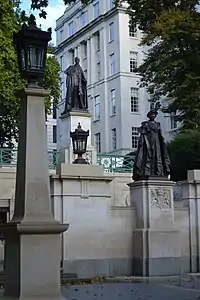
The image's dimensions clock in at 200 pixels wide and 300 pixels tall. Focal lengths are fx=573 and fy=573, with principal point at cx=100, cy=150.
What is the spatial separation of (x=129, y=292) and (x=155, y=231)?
177 inches

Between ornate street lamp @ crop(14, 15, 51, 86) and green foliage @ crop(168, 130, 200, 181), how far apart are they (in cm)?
2232

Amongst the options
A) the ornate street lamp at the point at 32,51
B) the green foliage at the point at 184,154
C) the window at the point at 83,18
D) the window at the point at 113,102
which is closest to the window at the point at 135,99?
the window at the point at 113,102

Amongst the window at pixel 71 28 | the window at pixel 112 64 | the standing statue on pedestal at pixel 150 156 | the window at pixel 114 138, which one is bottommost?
the standing statue on pedestal at pixel 150 156

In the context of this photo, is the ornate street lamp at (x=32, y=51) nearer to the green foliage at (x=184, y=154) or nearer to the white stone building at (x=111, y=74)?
the green foliage at (x=184, y=154)

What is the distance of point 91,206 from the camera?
16.4 meters

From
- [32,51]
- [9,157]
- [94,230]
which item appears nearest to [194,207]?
[94,230]

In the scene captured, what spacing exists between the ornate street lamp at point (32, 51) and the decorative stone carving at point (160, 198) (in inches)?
331

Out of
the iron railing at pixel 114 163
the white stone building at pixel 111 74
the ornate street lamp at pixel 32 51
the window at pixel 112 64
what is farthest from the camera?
the window at pixel 112 64

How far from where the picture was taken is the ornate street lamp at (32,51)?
8977 millimetres

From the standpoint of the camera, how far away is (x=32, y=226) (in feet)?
27.5

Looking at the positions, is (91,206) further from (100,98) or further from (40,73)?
(100,98)

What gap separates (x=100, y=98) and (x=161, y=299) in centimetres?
5154

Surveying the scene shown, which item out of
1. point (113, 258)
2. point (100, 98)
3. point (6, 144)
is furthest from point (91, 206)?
point (100, 98)

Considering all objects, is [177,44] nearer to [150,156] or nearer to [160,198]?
[150,156]
